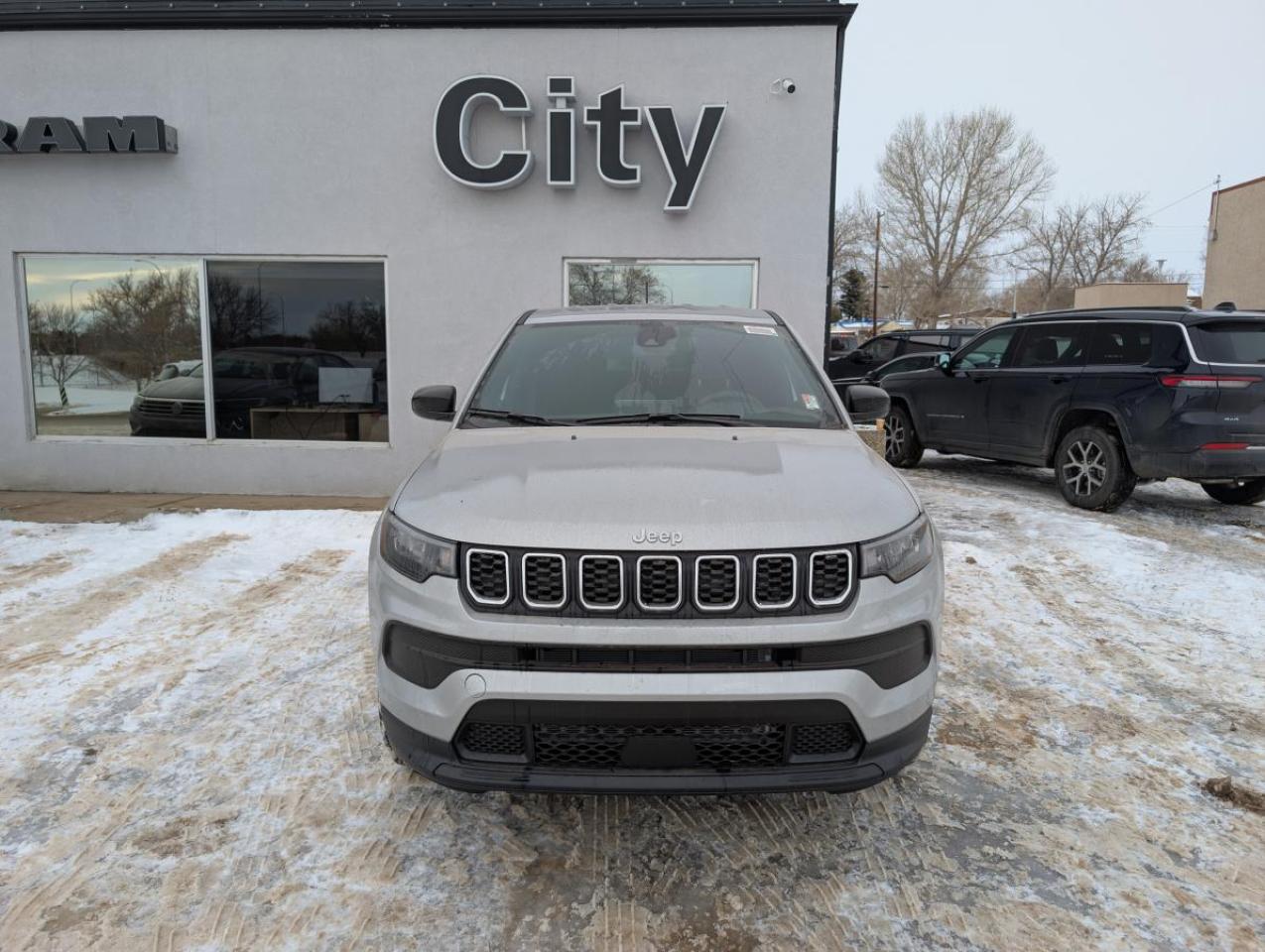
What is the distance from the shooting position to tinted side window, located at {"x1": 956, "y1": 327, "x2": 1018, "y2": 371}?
9.19 metres

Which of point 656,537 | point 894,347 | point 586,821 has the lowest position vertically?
point 586,821

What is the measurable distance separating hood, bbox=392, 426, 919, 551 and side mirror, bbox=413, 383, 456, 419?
806mm

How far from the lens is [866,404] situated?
3.92m

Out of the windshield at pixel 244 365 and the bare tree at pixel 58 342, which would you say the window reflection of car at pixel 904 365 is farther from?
the bare tree at pixel 58 342

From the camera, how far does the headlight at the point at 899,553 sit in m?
2.44

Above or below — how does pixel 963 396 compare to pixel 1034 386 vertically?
below

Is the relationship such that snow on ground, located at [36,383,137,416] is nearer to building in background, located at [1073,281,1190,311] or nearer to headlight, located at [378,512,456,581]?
headlight, located at [378,512,456,581]

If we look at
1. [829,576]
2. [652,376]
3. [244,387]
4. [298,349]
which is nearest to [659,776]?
[829,576]

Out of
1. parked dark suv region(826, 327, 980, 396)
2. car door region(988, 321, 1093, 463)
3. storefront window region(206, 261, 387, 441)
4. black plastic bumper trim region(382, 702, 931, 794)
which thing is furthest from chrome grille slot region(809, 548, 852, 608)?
parked dark suv region(826, 327, 980, 396)

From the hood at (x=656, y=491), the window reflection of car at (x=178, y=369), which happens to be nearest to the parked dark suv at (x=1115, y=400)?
the hood at (x=656, y=491)

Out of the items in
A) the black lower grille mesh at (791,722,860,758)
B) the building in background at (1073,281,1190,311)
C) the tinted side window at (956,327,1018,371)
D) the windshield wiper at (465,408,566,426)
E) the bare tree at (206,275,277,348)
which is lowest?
the black lower grille mesh at (791,722,860,758)

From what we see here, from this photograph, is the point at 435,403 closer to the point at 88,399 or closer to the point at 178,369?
the point at 178,369

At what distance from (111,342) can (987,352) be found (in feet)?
30.8

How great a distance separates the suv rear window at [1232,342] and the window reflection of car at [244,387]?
7.78 meters
